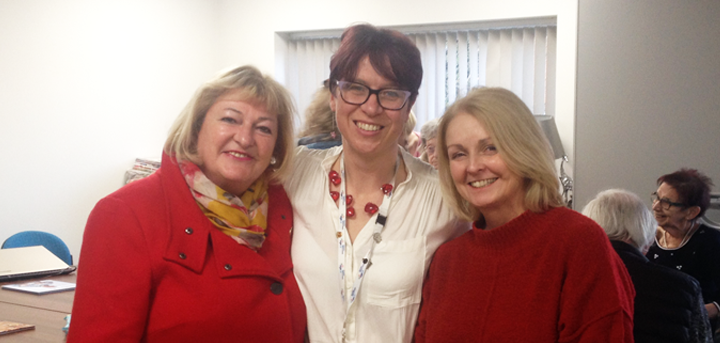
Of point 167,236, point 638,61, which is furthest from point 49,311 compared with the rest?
point 638,61

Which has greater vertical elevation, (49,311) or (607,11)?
(607,11)

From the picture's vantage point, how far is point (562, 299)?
1467mm

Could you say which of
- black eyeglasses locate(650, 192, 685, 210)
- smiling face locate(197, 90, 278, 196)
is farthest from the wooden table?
black eyeglasses locate(650, 192, 685, 210)

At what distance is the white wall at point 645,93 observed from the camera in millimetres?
3238

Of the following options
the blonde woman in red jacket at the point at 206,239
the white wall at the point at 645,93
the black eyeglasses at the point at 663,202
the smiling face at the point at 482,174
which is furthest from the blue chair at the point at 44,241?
the black eyeglasses at the point at 663,202

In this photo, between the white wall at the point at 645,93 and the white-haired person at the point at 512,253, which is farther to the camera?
the white wall at the point at 645,93

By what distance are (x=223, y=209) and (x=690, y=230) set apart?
9.32ft

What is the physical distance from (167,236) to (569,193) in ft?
13.5

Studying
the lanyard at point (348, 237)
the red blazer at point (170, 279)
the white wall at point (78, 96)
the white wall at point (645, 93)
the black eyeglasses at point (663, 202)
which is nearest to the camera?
the red blazer at point (170, 279)

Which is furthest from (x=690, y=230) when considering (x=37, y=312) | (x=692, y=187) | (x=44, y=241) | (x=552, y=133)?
(x=44, y=241)

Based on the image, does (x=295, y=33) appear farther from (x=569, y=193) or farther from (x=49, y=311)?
(x=49, y=311)

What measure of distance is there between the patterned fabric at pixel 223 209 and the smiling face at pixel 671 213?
255 cm

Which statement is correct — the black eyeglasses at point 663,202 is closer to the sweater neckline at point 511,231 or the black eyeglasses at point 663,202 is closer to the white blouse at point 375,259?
the white blouse at point 375,259

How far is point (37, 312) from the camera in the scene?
2479mm
